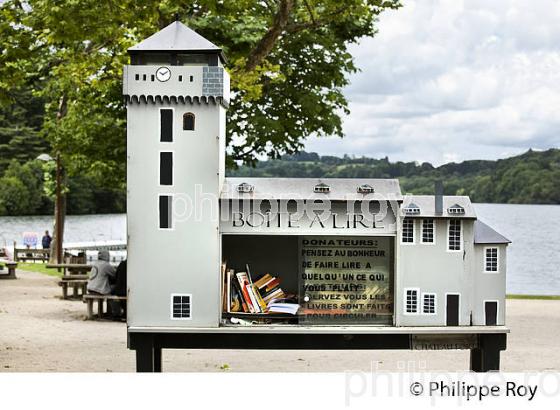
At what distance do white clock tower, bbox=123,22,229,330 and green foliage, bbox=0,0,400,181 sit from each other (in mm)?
6301

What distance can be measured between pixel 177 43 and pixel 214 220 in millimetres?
1794

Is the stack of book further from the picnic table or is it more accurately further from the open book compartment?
the picnic table

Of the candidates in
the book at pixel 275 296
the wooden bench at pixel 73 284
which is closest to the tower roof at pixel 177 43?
the book at pixel 275 296

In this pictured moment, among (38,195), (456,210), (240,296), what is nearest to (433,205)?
(456,210)

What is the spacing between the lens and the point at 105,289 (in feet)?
55.0

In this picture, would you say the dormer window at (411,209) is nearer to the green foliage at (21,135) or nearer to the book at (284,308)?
the book at (284,308)

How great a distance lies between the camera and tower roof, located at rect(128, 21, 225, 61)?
30.2 feet

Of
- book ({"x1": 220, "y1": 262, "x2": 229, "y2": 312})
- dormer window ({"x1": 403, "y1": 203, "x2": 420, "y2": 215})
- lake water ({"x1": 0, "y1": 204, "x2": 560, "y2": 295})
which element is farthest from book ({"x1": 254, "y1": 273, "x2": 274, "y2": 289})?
lake water ({"x1": 0, "y1": 204, "x2": 560, "y2": 295})

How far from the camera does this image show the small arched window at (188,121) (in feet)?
30.2

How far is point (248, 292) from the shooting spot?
9.57 meters

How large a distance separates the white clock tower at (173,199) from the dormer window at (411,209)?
186 centimetres

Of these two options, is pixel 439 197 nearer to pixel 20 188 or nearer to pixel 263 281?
pixel 263 281
